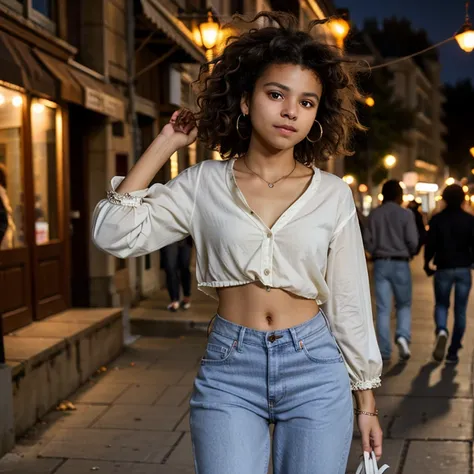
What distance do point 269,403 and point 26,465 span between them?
3.42 m

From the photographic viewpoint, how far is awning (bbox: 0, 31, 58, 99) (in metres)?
7.64

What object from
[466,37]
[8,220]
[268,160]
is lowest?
[8,220]

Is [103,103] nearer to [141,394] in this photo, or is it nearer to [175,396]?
[141,394]

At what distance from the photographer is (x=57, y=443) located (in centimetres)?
628

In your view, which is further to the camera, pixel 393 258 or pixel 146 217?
pixel 393 258

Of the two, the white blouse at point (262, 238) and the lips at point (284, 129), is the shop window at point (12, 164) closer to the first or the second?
the white blouse at point (262, 238)

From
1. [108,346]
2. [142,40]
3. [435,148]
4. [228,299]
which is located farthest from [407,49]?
[228,299]

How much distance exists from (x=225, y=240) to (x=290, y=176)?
331 mm

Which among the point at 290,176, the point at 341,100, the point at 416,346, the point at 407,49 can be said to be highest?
the point at 407,49

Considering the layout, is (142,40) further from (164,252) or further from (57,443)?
(57,443)

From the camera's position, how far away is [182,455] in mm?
5922

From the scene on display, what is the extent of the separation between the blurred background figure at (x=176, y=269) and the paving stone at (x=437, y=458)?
6813 millimetres

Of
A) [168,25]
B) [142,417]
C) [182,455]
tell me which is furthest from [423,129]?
[182,455]

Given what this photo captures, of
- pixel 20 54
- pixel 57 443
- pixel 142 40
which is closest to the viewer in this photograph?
pixel 57 443
